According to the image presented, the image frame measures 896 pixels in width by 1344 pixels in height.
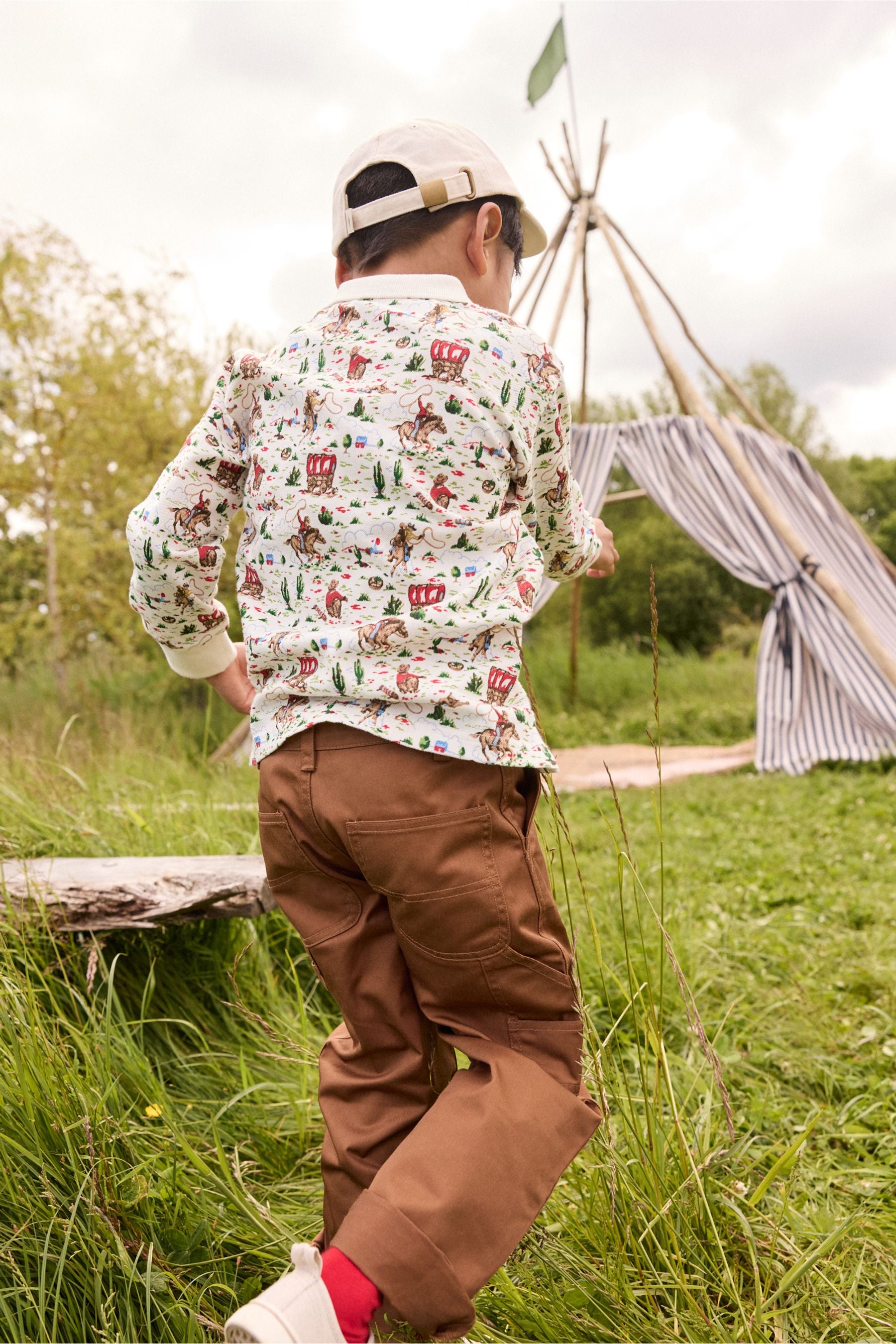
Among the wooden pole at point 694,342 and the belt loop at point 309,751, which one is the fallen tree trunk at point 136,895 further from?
the wooden pole at point 694,342

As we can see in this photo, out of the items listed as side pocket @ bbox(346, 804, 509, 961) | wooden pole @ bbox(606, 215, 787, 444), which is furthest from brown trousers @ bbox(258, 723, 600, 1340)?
wooden pole @ bbox(606, 215, 787, 444)

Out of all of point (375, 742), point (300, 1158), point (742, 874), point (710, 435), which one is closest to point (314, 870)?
point (375, 742)

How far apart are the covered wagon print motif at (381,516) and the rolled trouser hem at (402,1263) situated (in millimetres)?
525

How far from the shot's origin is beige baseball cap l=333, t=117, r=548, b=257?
132 centimetres

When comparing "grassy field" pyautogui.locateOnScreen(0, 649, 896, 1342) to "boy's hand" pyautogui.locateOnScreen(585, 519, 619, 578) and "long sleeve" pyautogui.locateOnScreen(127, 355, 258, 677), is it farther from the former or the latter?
"long sleeve" pyautogui.locateOnScreen(127, 355, 258, 677)

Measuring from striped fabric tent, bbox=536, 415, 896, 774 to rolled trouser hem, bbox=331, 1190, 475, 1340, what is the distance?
4660 mm

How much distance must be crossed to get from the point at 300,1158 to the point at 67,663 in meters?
7.48

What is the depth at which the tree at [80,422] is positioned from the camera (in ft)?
24.5

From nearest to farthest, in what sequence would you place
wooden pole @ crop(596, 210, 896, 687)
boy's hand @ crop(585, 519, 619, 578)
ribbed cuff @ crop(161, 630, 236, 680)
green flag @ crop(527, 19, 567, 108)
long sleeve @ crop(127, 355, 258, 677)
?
1. long sleeve @ crop(127, 355, 258, 677)
2. ribbed cuff @ crop(161, 630, 236, 680)
3. boy's hand @ crop(585, 519, 619, 578)
4. wooden pole @ crop(596, 210, 896, 687)
5. green flag @ crop(527, 19, 567, 108)

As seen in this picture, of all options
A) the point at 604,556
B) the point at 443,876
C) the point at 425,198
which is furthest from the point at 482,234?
the point at 443,876

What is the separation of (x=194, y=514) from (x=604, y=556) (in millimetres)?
660

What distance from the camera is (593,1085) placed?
147cm

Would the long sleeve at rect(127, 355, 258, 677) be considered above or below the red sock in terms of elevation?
above

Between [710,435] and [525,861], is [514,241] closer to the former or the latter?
[525,861]
